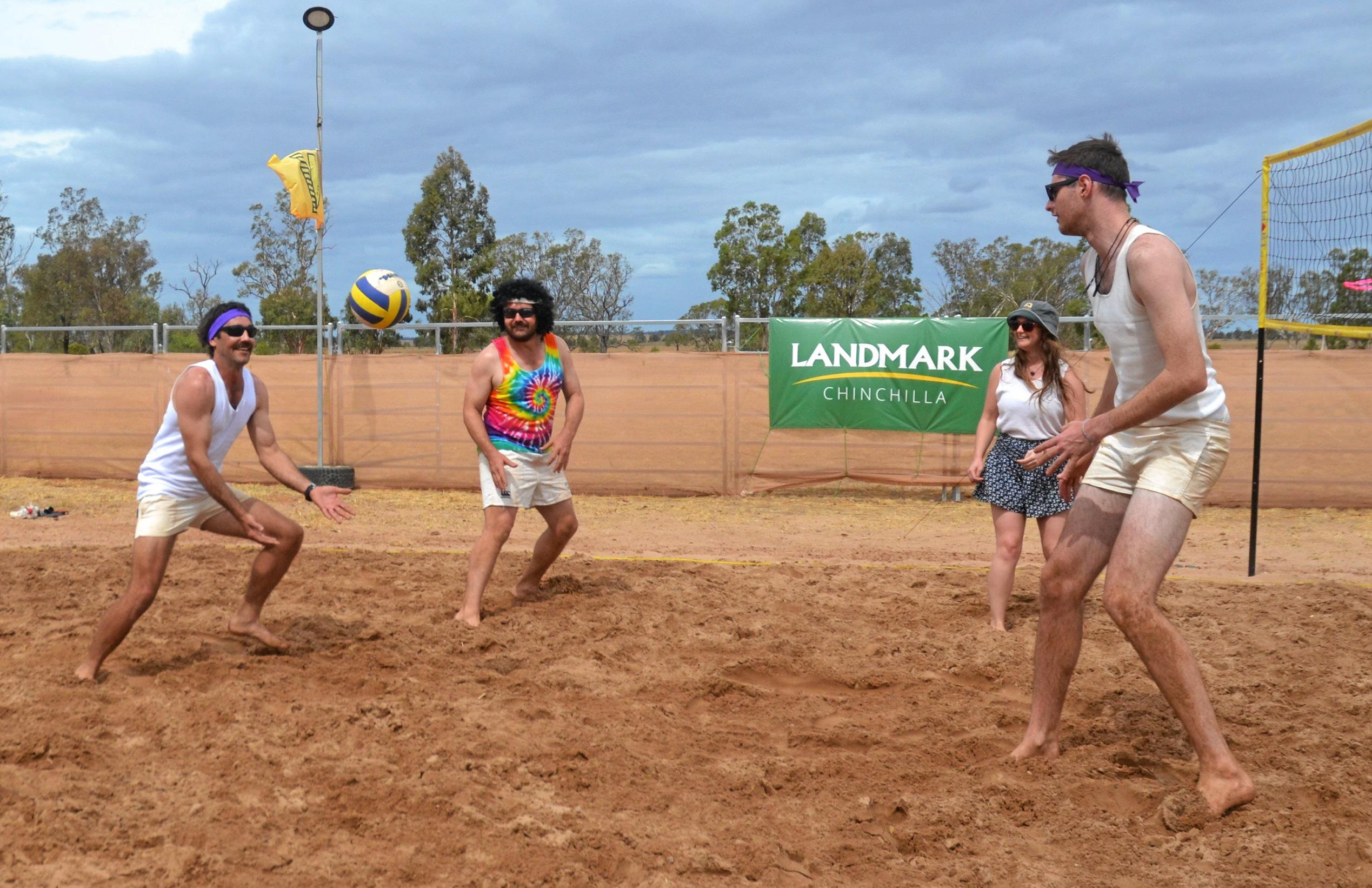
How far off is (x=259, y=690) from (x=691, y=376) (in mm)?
8575

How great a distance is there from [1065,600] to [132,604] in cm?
386

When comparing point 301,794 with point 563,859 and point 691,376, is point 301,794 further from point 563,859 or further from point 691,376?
point 691,376

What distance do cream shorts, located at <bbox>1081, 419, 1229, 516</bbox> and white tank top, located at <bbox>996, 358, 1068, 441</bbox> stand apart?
83.9 inches

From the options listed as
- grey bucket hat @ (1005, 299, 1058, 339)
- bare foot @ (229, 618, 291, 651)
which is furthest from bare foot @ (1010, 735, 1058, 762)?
bare foot @ (229, 618, 291, 651)

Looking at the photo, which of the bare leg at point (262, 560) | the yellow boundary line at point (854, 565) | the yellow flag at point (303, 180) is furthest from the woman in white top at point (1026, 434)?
the yellow flag at point (303, 180)

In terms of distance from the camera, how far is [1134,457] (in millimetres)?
3867

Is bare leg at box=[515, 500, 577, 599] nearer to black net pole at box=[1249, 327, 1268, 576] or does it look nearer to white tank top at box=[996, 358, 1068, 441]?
white tank top at box=[996, 358, 1068, 441]

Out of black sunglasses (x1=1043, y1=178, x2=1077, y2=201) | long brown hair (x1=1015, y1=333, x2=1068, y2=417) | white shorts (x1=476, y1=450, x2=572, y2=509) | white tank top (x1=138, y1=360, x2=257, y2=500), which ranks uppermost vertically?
black sunglasses (x1=1043, y1=178, x2=1077, y2=201)

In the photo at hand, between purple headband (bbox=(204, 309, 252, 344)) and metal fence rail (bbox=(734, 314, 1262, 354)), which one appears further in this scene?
metal fence rail (bbox=(734, 314, 1262, 354))

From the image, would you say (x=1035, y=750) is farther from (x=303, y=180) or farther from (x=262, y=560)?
(x=303, y=180)

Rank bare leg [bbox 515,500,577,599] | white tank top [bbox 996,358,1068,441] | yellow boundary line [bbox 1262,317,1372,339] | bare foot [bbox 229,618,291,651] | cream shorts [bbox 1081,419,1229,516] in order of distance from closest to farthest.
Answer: cream shorts [bbox 1081,419,1229,516], bare foot [bbox 229,618,291,651], white tank top [bbox 996,358,1068,441], yellow boundary line [bbox 1262,317,1372,339], bare leg [bbox 515,500,577,599]

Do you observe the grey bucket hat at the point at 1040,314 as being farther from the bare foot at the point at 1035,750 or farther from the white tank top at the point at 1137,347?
the bare foot at the point at 1035,750

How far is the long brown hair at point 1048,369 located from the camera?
Result: 6.04m

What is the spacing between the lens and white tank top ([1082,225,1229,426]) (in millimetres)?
3738
